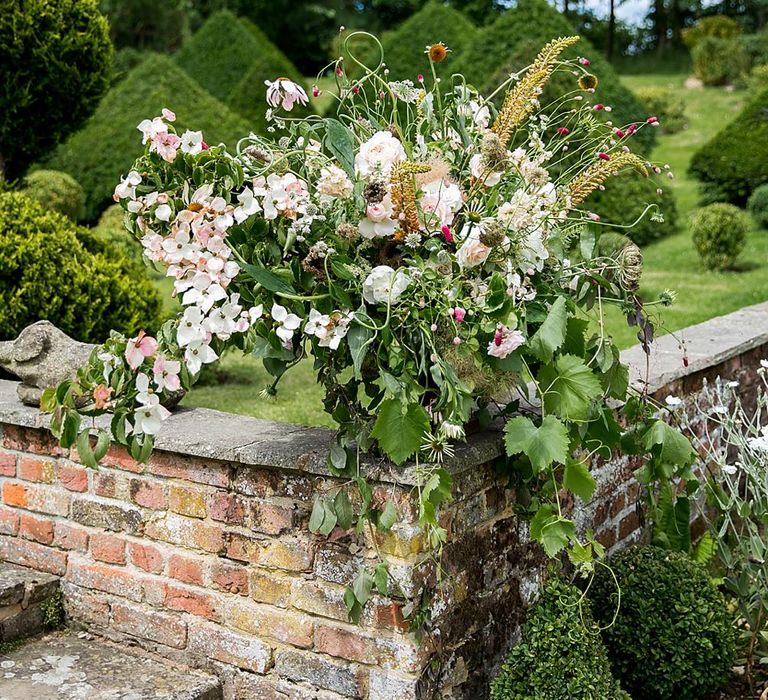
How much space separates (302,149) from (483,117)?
1.65ft

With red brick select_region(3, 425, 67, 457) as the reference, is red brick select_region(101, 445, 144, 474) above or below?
below

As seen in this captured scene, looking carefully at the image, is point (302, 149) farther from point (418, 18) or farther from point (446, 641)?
point (418, 18)

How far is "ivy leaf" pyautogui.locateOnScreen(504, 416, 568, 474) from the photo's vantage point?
223cm

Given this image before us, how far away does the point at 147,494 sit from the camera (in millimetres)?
2902

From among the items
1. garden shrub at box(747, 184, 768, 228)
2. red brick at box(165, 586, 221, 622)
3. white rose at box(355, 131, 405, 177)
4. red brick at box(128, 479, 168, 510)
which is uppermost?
garden shrub at box(747, 184, 768, 228)

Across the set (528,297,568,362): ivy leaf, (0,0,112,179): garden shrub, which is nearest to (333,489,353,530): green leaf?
(528,297,568,362): ivy leaf

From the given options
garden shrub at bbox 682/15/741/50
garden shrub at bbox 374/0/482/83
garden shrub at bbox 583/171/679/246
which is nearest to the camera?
garden shrub at bbox 583/171/679/246

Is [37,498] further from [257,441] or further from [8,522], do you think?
[257,441]

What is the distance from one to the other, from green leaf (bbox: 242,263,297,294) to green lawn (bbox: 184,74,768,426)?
87.0 inches

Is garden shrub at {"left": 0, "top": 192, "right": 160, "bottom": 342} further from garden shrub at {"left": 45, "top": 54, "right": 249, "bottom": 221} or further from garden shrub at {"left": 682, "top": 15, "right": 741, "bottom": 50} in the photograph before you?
garden shrub at {"left": 682, "top": 15, "right": 741, "bottom": 50}

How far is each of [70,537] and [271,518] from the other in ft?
2.80

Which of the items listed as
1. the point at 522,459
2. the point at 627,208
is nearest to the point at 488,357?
the point at 522,459

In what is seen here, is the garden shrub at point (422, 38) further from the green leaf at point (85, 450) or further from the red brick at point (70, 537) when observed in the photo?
the green leaf at point (85, 450)

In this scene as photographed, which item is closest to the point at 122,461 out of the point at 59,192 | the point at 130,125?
the point at 59,192
